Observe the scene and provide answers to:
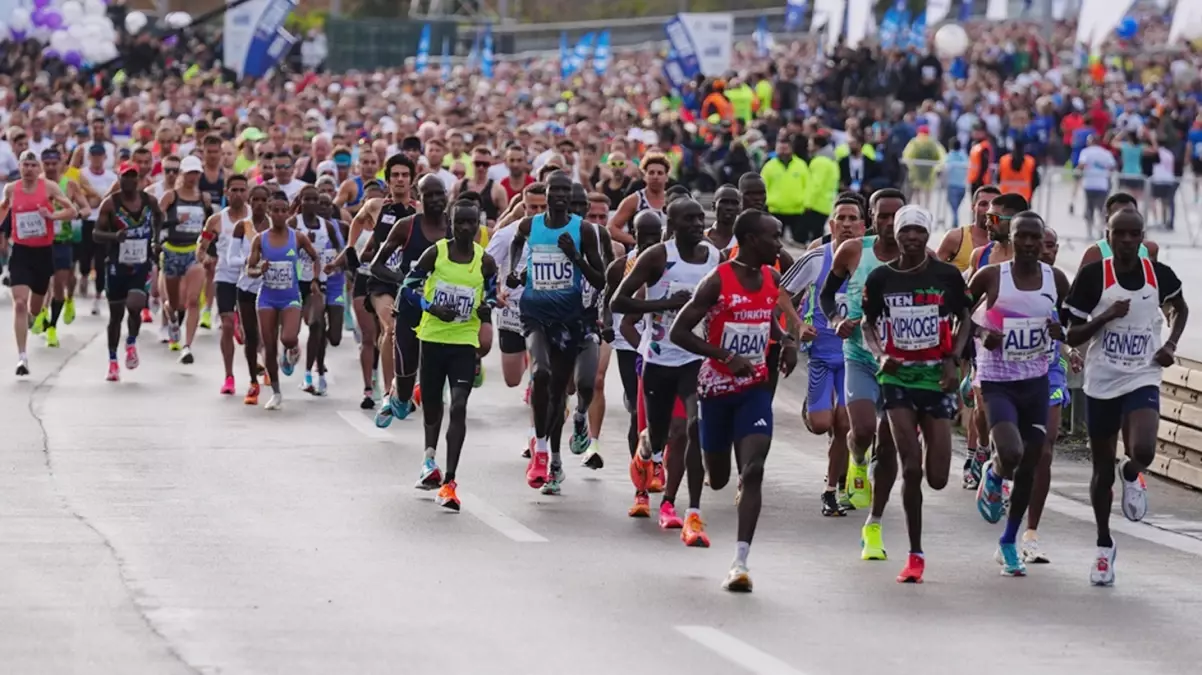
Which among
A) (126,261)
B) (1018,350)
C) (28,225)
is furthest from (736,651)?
(28,225)

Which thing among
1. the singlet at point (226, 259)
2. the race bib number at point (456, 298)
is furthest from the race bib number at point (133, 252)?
the race bib number at point (456, 298)

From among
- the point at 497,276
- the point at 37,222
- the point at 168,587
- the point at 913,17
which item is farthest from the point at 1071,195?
the point at 913,17

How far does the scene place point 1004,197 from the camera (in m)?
13.6

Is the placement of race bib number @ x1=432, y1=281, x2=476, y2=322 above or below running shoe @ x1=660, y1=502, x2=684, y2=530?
above

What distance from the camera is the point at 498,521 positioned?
13312 mm

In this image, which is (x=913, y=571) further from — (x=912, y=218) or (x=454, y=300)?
(x=454, y=300)

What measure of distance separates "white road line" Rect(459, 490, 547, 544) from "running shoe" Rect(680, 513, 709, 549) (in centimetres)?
70

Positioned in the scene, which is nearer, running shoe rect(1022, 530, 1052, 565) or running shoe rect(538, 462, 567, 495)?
running shoe rect(1022, 530, 1052, 565)

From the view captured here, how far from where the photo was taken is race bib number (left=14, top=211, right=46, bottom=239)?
22.5 m

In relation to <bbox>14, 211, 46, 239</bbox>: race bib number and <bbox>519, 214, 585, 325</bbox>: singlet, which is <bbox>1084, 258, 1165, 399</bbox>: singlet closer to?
<bbox>519, 214, 585, 325</bbox>: singlet

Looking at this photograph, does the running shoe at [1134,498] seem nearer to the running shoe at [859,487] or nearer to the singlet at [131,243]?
the running shoe at [859,487]

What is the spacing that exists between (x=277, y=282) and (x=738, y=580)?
833cm

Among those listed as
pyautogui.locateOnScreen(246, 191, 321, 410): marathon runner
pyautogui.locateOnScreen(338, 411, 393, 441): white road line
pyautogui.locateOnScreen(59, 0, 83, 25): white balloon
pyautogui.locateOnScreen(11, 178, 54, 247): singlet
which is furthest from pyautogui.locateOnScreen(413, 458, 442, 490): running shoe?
pyautogui.locateOnScreen(59, 0, 83, 25): white balloon

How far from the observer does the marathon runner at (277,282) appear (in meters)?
18.7
